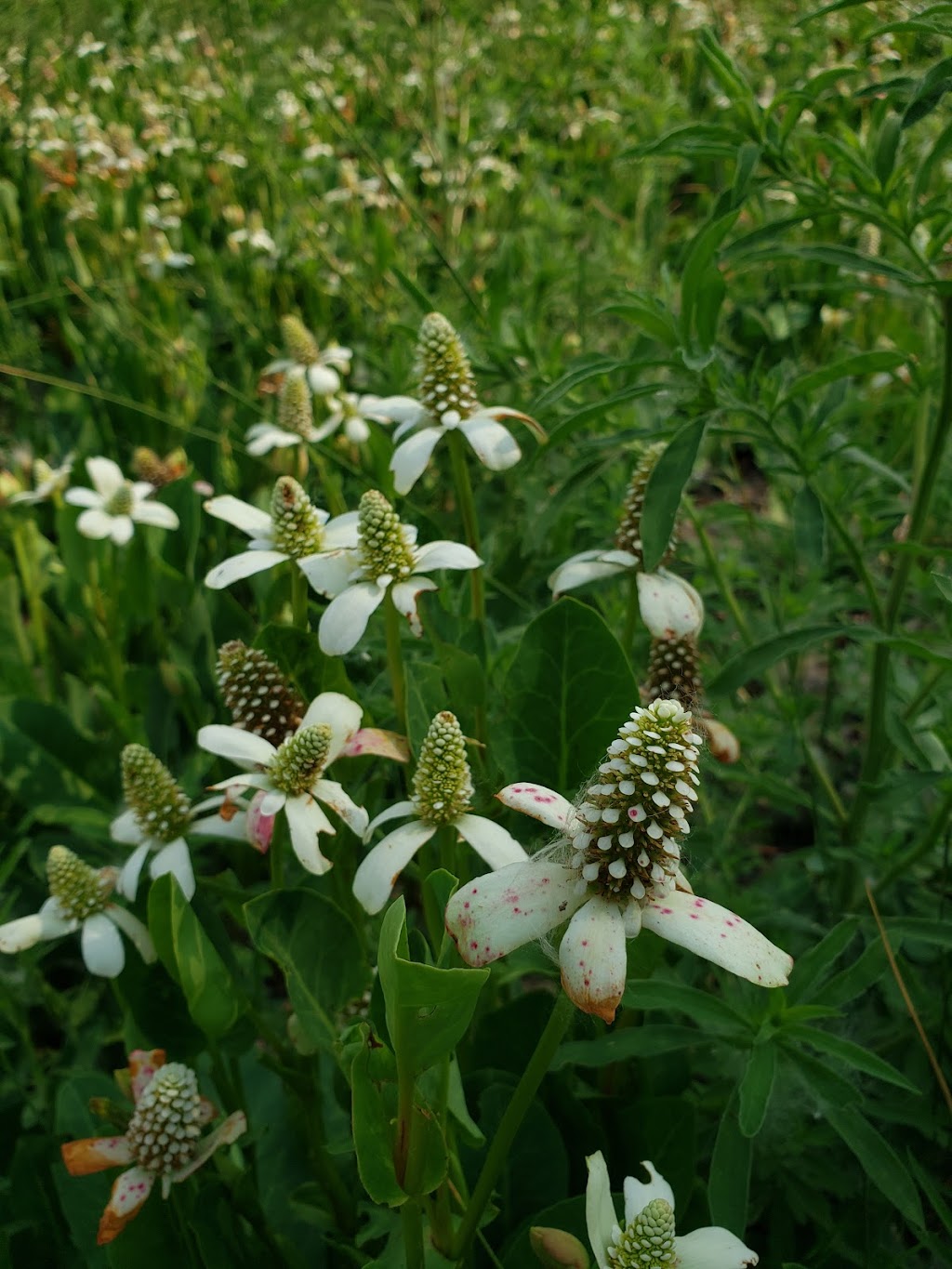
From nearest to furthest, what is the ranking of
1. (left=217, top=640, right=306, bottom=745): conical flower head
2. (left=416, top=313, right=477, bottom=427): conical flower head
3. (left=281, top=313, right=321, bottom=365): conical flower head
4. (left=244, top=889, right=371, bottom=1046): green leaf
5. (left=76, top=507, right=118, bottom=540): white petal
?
(left=244, top=889, right=371, bottom=1046): green leaf < (left=217, top=640, right=306, bottom=745): conical flower head < (left=416, top=313, right=477, bottom=427): conical flower head < (left=76, top=507, right=118, bottom=540): white petal < (left=281, top=313, right=321, bottom=365): conical flower head

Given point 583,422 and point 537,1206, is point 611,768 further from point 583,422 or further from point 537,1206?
point 537,1206

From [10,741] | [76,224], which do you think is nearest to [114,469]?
[10,741]

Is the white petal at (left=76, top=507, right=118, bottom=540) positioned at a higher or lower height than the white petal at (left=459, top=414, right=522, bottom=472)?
lower

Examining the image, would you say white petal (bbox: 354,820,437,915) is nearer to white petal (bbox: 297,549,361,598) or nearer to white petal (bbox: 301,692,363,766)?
white petal (bbox: 301,692,363,766)

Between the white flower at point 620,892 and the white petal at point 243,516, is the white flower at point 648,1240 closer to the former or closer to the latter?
the white flower at point 620,892

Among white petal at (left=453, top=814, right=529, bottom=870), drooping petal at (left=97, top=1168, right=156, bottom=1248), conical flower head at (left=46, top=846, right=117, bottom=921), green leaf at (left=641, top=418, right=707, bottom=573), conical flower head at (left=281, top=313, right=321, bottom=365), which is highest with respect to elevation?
green leaf at (left=641, top=418, right=707, bottom=573)

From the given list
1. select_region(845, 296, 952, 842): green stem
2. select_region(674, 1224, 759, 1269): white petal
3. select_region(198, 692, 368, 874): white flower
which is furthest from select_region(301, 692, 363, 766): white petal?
select_region(845, 296, 952, 842): green stem

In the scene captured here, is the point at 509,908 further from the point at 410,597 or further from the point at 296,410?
the point at 296,410

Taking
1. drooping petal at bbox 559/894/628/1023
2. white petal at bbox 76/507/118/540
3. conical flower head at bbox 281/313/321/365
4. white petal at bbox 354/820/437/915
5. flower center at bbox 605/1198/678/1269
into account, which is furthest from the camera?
conical flower head at bbox 281/313/321/365
